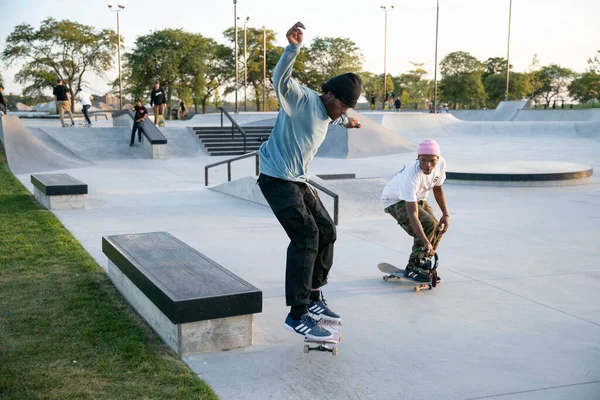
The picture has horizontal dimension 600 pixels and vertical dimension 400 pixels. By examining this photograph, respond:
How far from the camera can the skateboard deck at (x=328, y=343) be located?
137 inches

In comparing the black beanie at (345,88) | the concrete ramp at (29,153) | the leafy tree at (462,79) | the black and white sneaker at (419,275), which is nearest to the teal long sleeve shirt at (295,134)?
the black beanie at (345,88)

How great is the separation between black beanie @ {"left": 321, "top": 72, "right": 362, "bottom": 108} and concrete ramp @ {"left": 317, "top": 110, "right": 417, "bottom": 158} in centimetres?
1653

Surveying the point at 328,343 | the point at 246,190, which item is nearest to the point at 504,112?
the point at 246,190

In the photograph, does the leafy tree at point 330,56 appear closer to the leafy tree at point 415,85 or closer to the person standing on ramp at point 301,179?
the leafy tree at point 415,85

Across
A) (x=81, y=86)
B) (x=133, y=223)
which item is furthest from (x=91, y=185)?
(x=81, y=86)

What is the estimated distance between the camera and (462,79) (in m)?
83.2

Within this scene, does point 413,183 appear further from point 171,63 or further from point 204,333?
point 171,63

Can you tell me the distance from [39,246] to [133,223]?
5.88 ft

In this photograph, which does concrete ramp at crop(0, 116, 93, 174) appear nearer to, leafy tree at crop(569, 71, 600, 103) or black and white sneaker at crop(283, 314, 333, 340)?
black and white sneaker at crop(283, 314, 333, 340)

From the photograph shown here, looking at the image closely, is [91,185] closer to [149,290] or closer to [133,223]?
[133,223]

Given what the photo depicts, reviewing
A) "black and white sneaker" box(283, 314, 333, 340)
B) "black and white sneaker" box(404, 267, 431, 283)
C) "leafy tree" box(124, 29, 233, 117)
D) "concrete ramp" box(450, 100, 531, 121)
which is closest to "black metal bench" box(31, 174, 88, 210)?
"black and white sneaker" box(404, 267, 431, 283)

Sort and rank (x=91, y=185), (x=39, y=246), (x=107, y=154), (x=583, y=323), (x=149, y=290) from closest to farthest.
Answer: (x=149, y=290)
(x=583, y=323)
(x=39, y=246)
(x=91, y=185)
(x=107, y=154)

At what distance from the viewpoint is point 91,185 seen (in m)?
12.3

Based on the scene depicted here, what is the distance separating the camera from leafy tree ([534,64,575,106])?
80.7 meters
